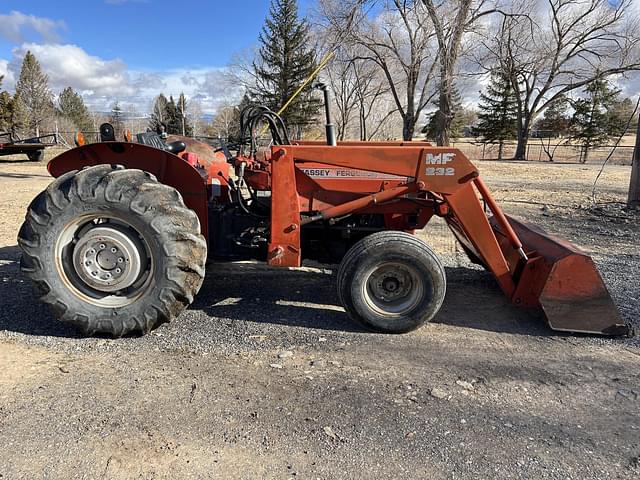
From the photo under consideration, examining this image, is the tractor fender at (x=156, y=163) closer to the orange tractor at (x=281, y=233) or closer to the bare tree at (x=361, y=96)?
the orange tractor at (x=281, y=233)

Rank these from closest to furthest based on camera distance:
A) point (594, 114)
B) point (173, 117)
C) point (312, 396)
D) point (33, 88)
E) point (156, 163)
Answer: point (312, 396)
point (156, 163)
point (594, 114)
point (33, 88)
point (173, 117)

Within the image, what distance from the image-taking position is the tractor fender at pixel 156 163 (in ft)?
13.6

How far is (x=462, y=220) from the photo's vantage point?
13.2ft

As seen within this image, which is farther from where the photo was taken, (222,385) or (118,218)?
(118,218)

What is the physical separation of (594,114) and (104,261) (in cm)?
3964

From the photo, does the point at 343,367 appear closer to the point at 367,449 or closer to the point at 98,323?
the point at 367,449

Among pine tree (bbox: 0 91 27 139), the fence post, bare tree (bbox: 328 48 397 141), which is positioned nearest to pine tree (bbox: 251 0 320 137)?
bare tree (bbox: 328 48 397 141)

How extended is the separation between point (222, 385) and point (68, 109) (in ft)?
213

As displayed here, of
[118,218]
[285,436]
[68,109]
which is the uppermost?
[68,109]

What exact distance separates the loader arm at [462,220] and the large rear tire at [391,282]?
442mm

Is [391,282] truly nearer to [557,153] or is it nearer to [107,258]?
[107,258]

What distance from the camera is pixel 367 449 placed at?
2.54 meters

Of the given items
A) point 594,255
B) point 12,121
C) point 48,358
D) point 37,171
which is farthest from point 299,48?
point 48,358

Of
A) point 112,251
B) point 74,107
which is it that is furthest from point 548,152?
point 74,107
